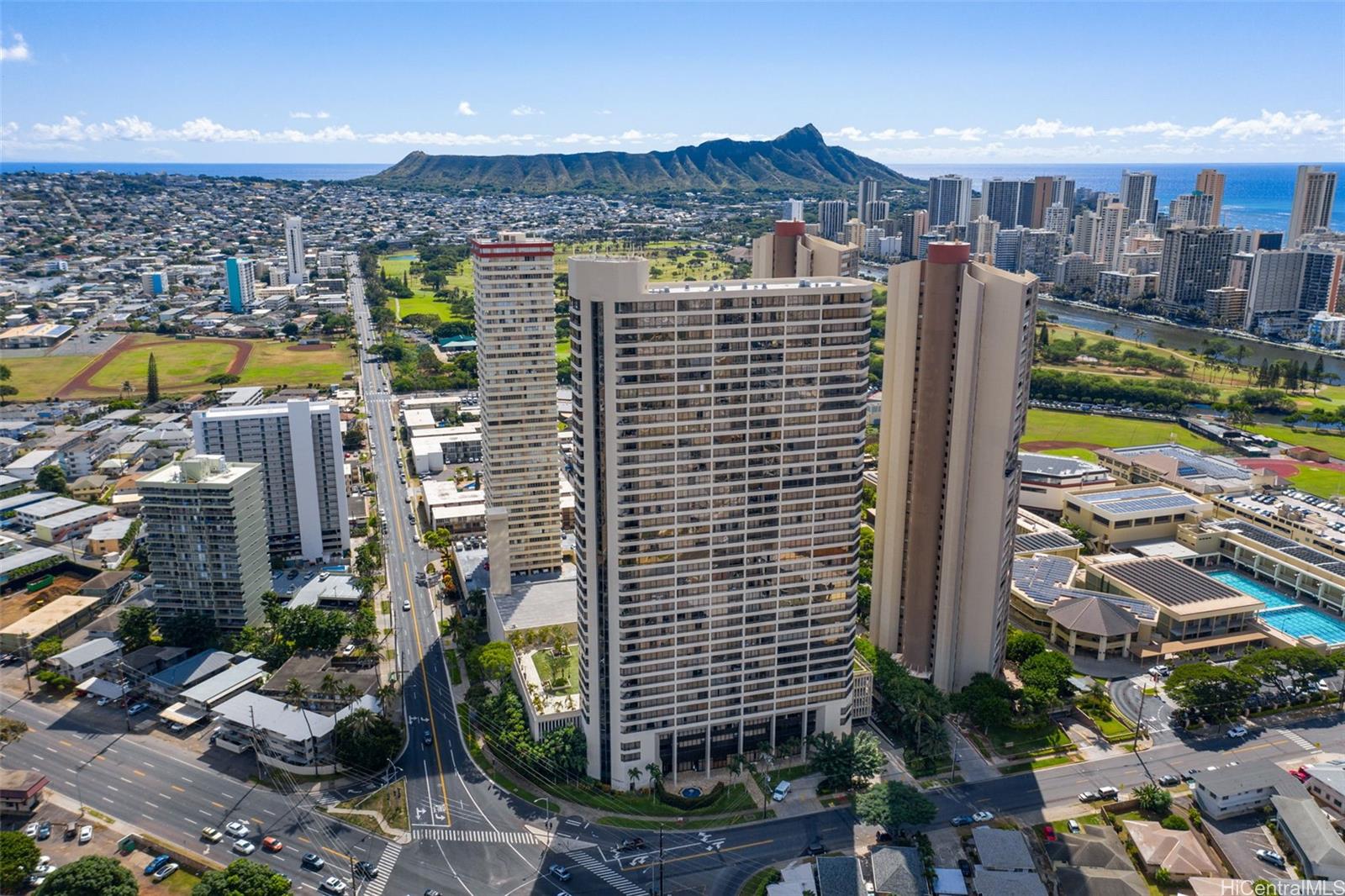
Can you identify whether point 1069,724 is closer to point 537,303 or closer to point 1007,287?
point 1007,287

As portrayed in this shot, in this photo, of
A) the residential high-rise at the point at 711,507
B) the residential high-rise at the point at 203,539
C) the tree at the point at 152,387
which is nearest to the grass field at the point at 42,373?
the tree at the point at 152,387

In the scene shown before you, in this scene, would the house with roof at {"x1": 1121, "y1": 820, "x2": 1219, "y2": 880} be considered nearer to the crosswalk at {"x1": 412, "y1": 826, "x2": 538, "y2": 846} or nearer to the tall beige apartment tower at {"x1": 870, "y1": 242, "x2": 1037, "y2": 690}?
the tall beige apartment tower at {"x1": 870, "y1": 242, "x2": 1037, "y2": 690}

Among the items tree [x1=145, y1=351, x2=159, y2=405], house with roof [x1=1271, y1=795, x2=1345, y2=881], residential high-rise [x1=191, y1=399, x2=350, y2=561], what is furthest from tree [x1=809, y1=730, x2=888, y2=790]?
tree [x1=145, y1=351, x2=159, y2=405]

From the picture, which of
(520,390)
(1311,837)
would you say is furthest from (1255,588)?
(520,390)

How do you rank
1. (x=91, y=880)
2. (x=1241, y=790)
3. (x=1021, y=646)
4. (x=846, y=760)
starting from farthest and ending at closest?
(x=1021, y=646), (x=846, y=760), (x=1241, y=790), (x=91, y=880)

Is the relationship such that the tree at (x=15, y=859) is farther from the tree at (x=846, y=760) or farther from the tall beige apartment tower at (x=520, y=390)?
the tree at (x=846, y=760)

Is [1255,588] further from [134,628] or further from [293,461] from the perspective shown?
[134,628]
